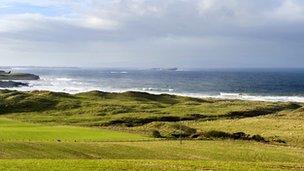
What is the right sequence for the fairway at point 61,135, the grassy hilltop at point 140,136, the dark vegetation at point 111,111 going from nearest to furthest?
the grassy hilltop at point 140,136 < the fairway at point 61,135 < the dark vegetation at point 111,111

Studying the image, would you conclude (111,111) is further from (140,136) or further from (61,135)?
(61,135)


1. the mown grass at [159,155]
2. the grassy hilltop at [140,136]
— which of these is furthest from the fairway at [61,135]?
the mown grass at [159,155]

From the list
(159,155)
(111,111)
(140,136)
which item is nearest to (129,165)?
(159,155)

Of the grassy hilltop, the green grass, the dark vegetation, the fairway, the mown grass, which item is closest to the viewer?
the green grass

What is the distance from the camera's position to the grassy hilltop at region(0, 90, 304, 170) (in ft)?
93.4

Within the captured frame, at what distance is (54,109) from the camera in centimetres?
7606

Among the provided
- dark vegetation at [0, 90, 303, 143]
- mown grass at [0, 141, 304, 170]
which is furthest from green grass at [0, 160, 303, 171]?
dark vegetation at [0, 90, 303, 143]

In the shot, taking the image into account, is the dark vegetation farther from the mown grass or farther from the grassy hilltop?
the mown grass

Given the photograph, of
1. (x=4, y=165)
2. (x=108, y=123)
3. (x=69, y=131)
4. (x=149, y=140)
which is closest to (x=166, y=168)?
(x=4, y=165)

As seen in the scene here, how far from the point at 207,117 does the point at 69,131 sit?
91.9 feet

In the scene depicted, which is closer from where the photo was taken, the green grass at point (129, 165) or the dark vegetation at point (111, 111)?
the green grass at point (129, 165)

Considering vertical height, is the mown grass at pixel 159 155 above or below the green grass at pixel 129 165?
below

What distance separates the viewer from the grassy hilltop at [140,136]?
28453 millimetres

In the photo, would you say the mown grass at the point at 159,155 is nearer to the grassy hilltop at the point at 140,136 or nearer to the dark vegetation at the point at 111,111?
the grassy hilltop at the point at 140,136
